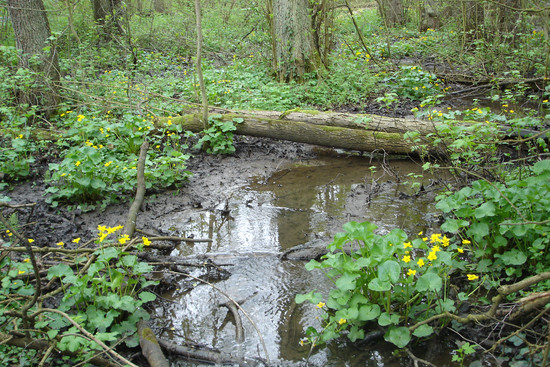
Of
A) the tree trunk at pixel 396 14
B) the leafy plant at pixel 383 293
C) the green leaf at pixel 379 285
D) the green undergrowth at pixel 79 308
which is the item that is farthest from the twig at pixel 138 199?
the tree trunk at pixel 396 14

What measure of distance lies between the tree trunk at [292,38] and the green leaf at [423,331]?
25.0 ft

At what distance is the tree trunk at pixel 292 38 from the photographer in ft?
30.7

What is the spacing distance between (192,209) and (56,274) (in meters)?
2.40

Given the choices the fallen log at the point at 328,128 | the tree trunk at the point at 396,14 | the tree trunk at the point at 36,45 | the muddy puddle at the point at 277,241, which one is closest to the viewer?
the muddy puddle at the point at 277,241

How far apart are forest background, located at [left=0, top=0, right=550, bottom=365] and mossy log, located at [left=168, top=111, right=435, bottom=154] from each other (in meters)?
0.23

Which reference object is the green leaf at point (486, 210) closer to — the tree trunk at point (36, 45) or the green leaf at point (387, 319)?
the green leaf at point (387, 319)

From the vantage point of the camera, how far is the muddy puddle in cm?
315

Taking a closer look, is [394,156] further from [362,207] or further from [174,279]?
[174,279]

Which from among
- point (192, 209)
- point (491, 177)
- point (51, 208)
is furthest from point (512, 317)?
point (51, 208)

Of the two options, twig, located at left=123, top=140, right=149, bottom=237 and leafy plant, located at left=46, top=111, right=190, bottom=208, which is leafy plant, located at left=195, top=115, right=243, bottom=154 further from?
twig, located at left=123, top=140, right=149, bottom=237

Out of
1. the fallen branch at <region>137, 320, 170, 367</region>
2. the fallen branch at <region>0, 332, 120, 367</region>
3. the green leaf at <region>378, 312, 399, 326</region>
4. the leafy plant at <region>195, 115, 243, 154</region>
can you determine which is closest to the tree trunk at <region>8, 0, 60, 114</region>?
the leafy plant at <region>195, 115, 243, 154</region>

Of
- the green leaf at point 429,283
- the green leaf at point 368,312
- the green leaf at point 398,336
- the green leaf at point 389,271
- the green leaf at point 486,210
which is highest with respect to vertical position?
the green leaf at point 486,210

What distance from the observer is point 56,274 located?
120 inches

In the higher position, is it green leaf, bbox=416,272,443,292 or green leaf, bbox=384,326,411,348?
green leaf, bbox=416,272,443,292
